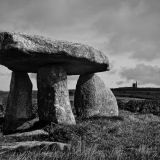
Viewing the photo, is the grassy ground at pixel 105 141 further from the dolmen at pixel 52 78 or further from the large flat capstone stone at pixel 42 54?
the large flat capstone stone at pixel 42 54

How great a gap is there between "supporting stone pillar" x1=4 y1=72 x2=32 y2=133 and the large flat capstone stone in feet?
1.64

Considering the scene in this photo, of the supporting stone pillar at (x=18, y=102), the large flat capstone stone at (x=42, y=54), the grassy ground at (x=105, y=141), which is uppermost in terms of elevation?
the large flat capstone stone at (x=42, y=54)

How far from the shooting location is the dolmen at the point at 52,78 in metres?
13.8

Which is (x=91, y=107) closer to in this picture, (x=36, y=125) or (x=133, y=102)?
(x=36, y=125)

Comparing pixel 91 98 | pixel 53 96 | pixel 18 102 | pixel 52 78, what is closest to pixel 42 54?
pixel 52 78

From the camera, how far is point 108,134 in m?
13.0

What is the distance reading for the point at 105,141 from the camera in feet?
38.2

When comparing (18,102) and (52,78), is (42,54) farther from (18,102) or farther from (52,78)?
(18,102)

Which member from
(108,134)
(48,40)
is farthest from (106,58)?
(108,134)

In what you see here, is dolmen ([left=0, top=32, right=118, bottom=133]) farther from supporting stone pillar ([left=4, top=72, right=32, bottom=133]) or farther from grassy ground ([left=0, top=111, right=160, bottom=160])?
grassy ground ([left=0, top=111, right=160, bottom=160])

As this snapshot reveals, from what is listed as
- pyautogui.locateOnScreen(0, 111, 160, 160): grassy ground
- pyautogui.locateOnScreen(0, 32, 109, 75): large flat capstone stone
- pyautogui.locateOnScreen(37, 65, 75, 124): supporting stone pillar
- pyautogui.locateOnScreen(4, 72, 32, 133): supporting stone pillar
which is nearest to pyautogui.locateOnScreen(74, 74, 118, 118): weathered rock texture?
pyautogui.locateOnScreen(0, 111, 160, 160): grassy ground

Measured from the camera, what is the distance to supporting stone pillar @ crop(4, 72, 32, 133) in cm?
1606

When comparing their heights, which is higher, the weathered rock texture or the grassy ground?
Result: the weathered rock texture

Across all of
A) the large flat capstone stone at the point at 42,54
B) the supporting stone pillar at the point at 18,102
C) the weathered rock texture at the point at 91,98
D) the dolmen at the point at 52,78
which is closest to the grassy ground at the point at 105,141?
the weathered rock texture at the point at 91,98
